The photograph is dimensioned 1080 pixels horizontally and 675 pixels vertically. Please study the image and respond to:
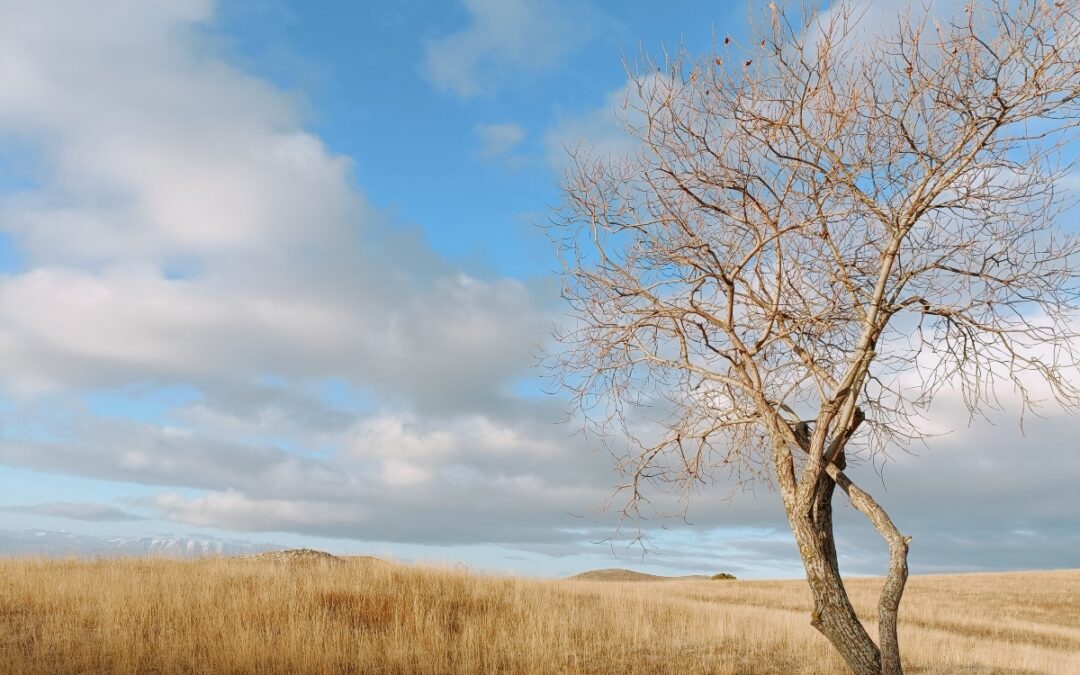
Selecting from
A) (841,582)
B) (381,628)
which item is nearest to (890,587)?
(841,582)

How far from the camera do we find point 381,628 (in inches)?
548

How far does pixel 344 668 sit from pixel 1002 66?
37.9 feet

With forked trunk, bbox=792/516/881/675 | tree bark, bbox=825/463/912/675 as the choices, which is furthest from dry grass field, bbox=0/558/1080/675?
tree bark, bbox=825/463/912/675

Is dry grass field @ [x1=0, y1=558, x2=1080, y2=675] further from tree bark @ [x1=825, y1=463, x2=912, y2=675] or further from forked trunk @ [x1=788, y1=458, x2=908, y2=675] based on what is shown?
tree bark @ [x1=825, y1=463, x2=912, y2=675]

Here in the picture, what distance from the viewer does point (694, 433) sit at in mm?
10547

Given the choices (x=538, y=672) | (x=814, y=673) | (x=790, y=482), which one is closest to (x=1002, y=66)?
(x=790, y=482)

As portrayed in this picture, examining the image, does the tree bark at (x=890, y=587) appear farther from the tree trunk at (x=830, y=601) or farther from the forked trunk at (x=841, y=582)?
the tree trunk at (x=830, y=601)

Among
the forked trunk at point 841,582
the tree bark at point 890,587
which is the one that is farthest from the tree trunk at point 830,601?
the tree bark at point 890,587

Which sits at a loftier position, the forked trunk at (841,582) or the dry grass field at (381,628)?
the forked trunk at (841,582)

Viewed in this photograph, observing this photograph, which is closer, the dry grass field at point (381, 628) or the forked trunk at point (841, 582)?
the forked trunk at point (841, 582)

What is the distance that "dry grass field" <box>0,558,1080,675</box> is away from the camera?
1181cm

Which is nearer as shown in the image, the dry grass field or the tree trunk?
the tree trunk

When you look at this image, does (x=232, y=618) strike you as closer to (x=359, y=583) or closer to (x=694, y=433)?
(x=359, y=583)

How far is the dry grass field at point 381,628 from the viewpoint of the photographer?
38.8 feet
